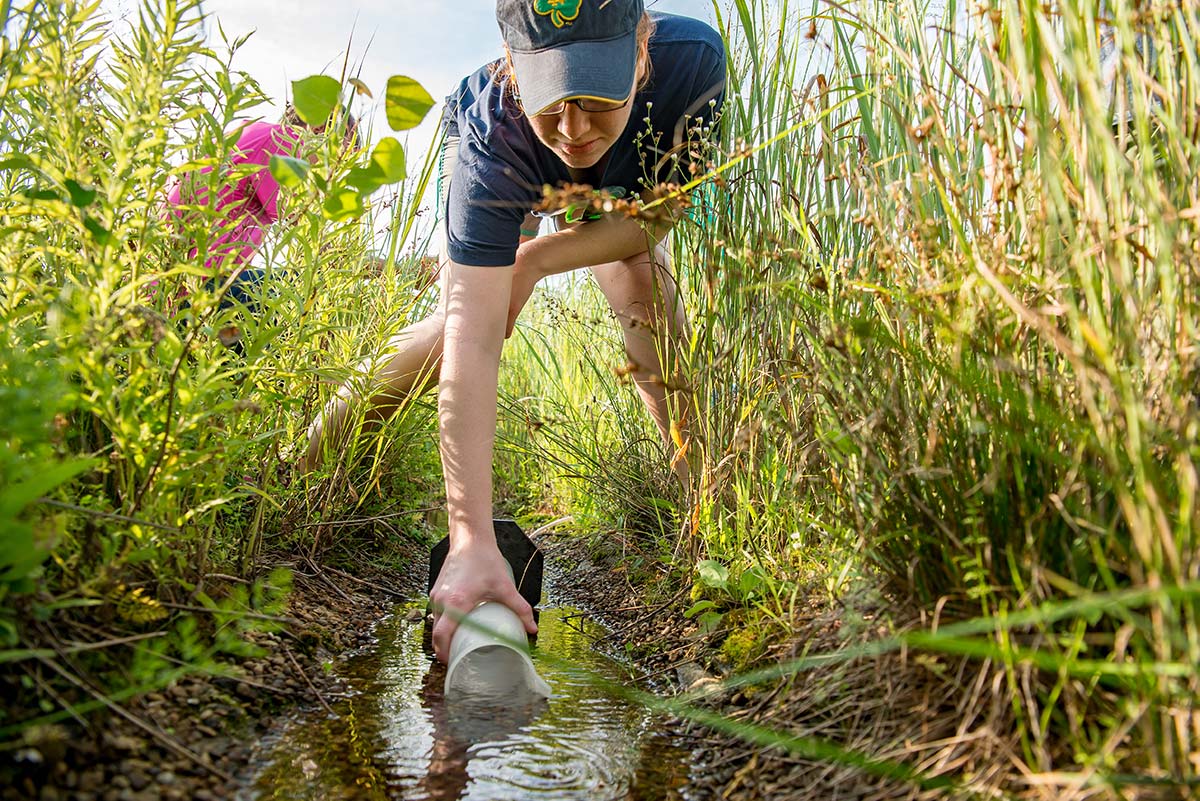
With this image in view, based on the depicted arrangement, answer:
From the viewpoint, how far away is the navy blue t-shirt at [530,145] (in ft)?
6.66

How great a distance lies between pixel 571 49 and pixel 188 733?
4.79 feet

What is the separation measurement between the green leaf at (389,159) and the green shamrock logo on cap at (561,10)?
758 mm

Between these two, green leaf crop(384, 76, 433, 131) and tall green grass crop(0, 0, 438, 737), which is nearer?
tall green grass crop(0, 0, 438, 737)

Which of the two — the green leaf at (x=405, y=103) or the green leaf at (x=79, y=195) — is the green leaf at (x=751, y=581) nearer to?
the green leaf at (x=405, y=103)

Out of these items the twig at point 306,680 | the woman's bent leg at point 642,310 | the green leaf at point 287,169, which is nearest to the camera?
the green leaf at point 287,169

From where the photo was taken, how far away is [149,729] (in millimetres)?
1021

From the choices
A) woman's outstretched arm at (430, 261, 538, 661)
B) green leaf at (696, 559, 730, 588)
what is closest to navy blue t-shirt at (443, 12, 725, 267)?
woman's outstretched arm at (430, 261, 538, 661)

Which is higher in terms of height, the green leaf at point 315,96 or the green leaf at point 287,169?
the green leaf at point 315,96

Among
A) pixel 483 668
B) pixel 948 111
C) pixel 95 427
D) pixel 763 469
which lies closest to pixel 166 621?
pixel 95 427

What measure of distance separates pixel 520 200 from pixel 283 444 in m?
0.85

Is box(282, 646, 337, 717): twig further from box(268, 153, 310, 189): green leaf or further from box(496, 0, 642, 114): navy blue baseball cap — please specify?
box(496, 0, 642, 114): navy blue baseball cap

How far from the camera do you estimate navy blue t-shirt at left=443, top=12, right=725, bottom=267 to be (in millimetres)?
2029

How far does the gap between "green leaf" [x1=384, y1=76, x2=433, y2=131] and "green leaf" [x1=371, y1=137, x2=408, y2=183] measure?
0.04 m

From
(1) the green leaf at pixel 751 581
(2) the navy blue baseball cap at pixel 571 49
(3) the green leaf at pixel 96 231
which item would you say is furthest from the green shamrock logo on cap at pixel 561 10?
(1) the green leaf at pixel 751 581
